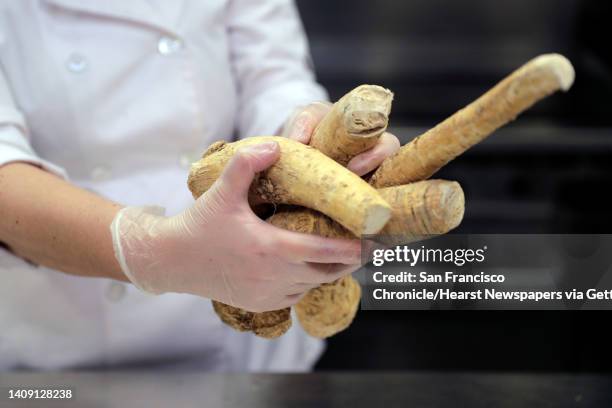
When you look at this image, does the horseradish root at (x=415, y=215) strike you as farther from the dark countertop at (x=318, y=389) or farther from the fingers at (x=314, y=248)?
the dark countertop at (x=318, y=389)

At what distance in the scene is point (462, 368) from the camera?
84.7 inches

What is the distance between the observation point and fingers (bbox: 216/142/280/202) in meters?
0.84

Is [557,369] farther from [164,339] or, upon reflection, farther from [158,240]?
[158,240]

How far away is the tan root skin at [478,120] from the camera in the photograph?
687mm

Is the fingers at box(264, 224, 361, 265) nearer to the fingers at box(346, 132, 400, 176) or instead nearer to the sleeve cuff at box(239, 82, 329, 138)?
the fingers at box(346, 132, 400, 176)

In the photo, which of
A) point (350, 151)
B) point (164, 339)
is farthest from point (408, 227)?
point (164, 339)

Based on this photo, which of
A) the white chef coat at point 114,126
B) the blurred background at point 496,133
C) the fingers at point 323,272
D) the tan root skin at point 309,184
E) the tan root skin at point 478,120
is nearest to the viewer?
the tan root skin at point 478,120

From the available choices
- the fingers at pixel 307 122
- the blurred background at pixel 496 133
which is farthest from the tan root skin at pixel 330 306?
the blurred background at pixel 496 133

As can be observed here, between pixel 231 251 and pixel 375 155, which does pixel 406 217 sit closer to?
pixel 375 155

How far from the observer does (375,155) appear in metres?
0.91

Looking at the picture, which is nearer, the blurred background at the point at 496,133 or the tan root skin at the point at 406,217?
the tan root skin at the point at 406,217

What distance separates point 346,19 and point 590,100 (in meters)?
0.77

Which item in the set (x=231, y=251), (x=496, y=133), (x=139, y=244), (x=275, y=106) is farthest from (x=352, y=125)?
(x=496, y=133)

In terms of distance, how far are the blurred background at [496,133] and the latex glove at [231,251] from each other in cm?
111
